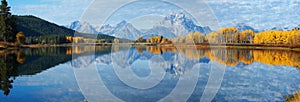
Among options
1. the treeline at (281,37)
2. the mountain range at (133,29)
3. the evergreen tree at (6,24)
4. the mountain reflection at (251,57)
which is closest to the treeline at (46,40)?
the evergreen tree at (6,24)

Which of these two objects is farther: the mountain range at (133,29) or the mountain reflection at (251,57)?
the mountain reflection at (251,57)

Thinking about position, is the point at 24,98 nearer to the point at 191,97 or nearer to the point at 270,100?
the point at 191,97

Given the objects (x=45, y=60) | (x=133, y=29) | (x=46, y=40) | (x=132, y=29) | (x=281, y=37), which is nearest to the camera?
(x=132, y=29)

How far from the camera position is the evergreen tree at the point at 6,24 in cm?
6756

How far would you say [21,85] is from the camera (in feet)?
67.5

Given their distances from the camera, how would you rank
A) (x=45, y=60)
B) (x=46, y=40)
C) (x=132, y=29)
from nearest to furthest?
(x=132, y=29), (x=45, y=60), (x=46, y=40)

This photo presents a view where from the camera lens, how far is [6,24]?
68.2 meters

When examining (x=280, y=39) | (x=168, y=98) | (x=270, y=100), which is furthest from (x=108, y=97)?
(x=280, y=39)

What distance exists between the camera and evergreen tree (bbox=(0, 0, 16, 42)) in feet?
222

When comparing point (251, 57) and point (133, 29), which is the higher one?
point (133, 29)

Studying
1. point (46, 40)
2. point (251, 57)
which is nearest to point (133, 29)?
point (251, 57)

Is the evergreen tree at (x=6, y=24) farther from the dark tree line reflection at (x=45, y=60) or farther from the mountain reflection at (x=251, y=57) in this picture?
the mountain reflection at (x=251, y=57)

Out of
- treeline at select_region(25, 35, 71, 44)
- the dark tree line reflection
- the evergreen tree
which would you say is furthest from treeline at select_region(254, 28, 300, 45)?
treeline at select_region(25, 35, 71, 44)

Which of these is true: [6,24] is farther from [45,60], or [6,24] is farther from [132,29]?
[132,29]
